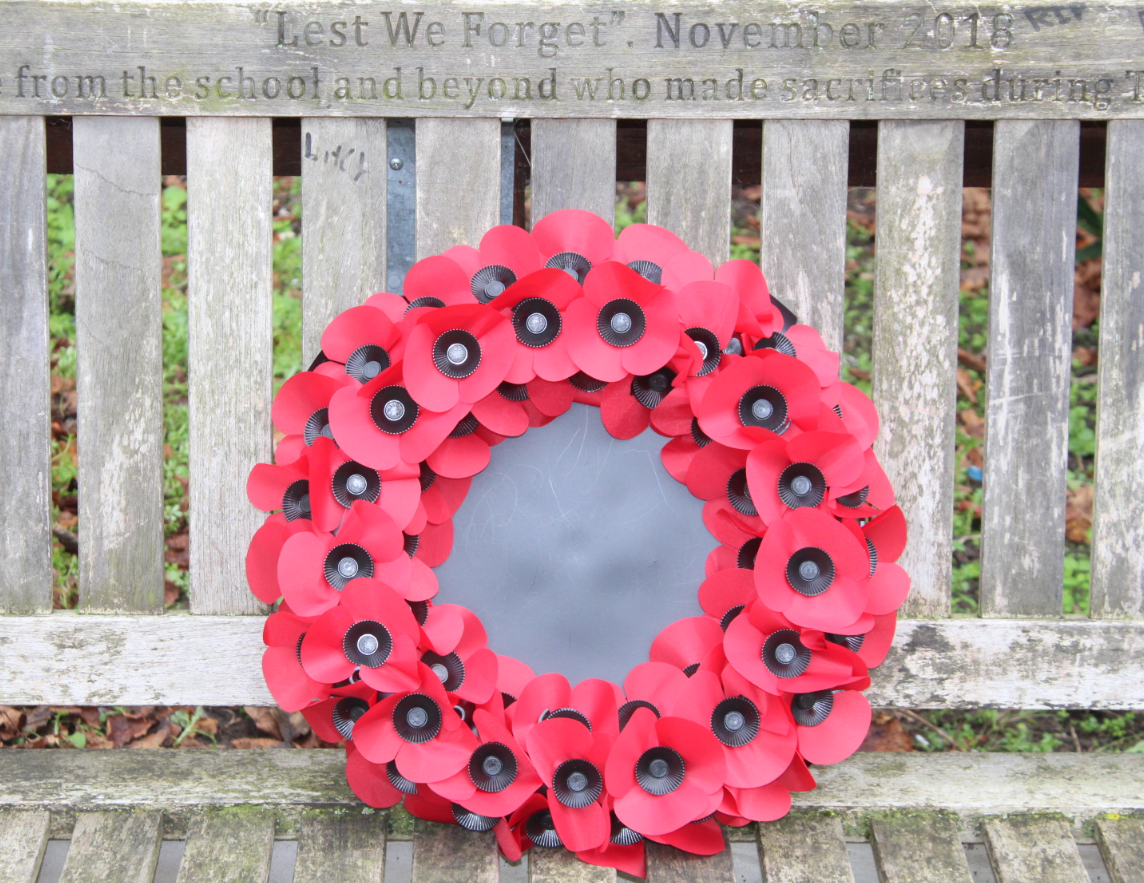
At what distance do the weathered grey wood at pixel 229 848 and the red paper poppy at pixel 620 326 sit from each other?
0.75 meters

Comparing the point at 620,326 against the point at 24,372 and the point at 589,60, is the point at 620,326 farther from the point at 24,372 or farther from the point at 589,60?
the point at 24,372

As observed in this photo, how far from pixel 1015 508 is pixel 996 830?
0.48 meters

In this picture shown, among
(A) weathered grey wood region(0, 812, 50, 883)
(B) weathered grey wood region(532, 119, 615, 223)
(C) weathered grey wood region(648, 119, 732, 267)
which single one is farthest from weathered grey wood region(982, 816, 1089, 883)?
(A) weathered grey wood region(0, 812, 50, 883)

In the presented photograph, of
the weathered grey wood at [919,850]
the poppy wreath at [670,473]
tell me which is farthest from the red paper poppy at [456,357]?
the weathered grey wood at [919,850]

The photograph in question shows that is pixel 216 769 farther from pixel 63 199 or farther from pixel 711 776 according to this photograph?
pixel 63 199

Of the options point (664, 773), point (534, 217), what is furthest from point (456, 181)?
point (664, 773)

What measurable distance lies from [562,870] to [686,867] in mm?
161

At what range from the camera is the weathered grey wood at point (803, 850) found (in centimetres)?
126

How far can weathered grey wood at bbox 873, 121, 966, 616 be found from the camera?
1480mm

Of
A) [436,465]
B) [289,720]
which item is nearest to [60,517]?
[289,720]

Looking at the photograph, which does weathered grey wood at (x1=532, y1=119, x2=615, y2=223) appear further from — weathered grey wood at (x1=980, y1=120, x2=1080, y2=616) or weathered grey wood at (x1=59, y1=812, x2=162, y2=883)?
weathered grey wood at (x1=59, y1=812, x2=162, y2=883)

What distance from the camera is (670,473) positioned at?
1.35m

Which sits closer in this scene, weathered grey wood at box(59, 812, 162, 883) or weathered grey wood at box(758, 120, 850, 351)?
weathered grey wood at box(59, 812, 162, 883)

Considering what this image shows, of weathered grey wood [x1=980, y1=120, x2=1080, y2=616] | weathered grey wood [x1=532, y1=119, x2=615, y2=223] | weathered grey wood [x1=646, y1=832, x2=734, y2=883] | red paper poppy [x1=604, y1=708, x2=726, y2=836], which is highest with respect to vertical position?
weathered grey wood [x1=532, y1=119, x2=615, y2=223]
